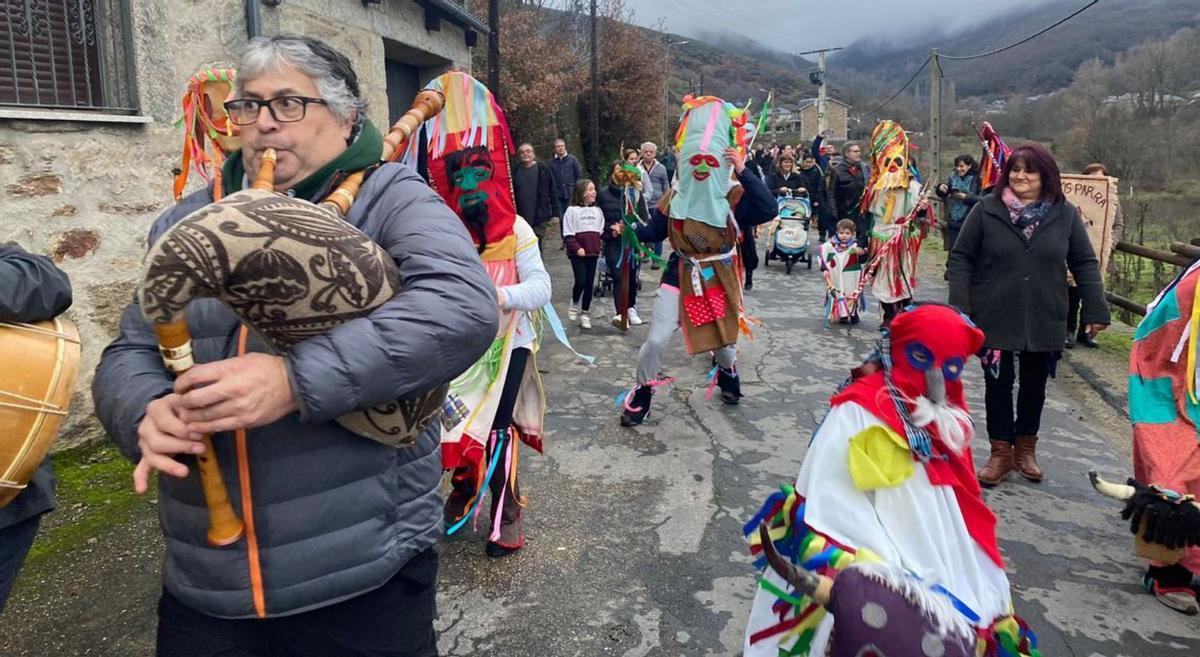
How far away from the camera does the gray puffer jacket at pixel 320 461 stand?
135 cm

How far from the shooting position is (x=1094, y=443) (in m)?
5.16

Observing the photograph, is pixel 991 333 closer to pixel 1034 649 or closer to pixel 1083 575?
pixel 1083 575

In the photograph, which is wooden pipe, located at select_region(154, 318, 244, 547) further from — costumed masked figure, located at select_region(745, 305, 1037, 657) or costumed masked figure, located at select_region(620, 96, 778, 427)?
costumed masked figure, located at select_region(620, 96, 778, 427)

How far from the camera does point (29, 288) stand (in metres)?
1.78

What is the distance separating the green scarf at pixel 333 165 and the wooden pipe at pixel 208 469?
0.28ft

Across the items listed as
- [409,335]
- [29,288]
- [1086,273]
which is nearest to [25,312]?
[29,288]

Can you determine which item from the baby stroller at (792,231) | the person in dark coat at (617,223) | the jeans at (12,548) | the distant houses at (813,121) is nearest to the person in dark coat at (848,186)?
the baby stroller at (792,231)

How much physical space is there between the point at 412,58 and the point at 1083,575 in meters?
8.59

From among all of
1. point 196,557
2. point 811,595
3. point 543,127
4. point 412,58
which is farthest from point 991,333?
point 543,127

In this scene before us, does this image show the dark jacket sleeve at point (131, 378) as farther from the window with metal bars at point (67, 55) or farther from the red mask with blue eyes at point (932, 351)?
the window with metal bars at point (67, 55)

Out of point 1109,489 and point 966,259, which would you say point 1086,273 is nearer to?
point 966,259

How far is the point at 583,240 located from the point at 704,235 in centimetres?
324

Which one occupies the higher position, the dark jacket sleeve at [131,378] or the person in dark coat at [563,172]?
the person in dark coat at [563,172]

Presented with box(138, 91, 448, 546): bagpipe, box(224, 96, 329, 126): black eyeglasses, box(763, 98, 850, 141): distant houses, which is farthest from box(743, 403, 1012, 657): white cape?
box(763, 98, 850, 141): distant houses
